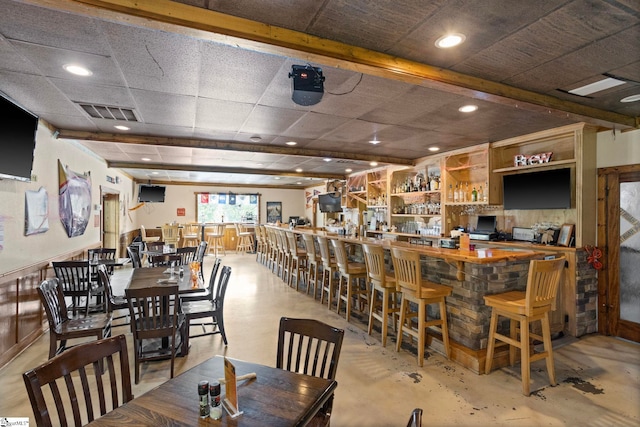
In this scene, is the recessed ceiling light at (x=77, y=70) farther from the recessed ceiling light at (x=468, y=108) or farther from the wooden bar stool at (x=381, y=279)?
the recessed ceiling light at (x=468, y=108)

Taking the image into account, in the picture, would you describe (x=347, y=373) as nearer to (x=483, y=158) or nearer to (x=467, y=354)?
(x=467, y=354)

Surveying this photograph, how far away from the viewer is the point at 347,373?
2.97 meters

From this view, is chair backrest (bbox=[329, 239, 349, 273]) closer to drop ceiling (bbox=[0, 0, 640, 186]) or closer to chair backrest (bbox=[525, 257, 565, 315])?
drop ceiling (bbox=[0, 0, 640, 186])

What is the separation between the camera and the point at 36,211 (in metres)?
3.70

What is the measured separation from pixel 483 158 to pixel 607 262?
2.26 meters

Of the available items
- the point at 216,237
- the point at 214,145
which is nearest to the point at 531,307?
the point at 214,145

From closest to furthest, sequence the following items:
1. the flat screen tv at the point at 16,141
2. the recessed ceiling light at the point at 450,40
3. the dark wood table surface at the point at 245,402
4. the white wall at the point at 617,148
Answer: the dark wood table surface at the point at 245,402
the recessed ceiling light at the point at 450,40
the flat screen tv at the point at 16,141
the white wall at the point at 617,148

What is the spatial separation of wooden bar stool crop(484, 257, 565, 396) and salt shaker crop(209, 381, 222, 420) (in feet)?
7.99

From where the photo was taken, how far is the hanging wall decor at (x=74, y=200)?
14.7 feet

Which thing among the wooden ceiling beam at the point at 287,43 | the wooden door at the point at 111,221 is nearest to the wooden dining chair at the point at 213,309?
the wooden ceiling beam at the point at 287,43

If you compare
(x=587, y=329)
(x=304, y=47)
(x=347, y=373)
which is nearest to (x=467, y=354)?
(x=347, y=373)

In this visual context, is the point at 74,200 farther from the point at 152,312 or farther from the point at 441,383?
the point at 441,383

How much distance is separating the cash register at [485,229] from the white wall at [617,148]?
151 centimetres

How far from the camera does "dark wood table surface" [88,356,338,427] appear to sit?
1.23 metres
